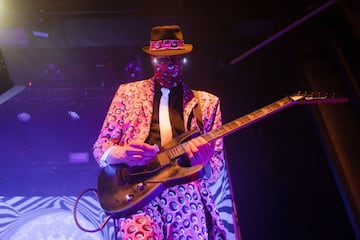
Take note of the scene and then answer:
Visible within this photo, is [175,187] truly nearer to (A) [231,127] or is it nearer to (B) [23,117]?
(A) [231,127]

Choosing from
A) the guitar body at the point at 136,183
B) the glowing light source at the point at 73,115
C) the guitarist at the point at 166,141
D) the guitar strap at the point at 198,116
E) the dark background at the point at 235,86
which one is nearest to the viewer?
the guitar body at the point at 136,183

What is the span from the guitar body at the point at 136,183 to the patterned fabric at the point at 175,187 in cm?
12

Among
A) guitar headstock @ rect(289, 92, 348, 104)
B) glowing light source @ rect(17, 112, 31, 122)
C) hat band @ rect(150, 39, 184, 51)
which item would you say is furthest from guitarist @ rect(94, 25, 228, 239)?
glowing light source @ rect(17, 112, 31, 122)

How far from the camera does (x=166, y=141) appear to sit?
6.56 ft

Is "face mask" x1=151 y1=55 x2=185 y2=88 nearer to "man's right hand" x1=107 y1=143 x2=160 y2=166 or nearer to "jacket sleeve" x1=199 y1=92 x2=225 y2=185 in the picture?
"jacket sleeve" x1=199 y1=92 x2=225 y2=185

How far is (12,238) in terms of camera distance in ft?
8.82

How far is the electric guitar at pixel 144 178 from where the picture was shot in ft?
5.47

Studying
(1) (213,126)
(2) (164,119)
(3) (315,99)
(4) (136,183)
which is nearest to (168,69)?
(2) (164,119)

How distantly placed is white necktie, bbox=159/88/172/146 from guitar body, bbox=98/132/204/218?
187 mm

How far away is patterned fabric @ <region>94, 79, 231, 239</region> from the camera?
70.9 inches

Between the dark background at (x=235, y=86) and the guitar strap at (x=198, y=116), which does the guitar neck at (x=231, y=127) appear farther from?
the dark background at (x=235, y=86)

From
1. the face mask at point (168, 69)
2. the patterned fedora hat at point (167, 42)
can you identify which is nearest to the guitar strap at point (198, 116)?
the face mask at point (168, 69)

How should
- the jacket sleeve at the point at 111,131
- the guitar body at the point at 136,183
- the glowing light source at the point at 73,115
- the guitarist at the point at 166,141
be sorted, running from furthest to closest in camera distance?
1. the glowing light source at the point at 73,115
2. the jacket sleeve at the point at 111,131
3. the guitarist at the point at 166,141
4. the guitar body at the point at 136,183

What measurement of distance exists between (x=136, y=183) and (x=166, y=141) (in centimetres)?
37
